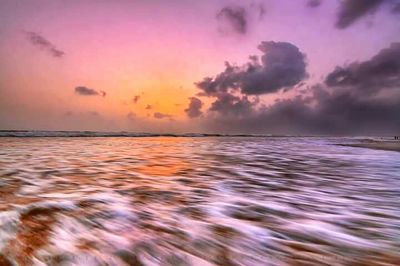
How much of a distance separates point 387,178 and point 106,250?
5896 mm

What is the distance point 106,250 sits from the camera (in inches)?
83.7

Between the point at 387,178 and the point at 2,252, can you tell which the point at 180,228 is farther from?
the point at 387,178

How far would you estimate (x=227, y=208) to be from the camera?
335 cm

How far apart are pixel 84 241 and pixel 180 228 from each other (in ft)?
2.73

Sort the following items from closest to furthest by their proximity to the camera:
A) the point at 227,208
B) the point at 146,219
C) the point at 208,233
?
the point at 208,233 < the point at 146,219 < the point at 227,208

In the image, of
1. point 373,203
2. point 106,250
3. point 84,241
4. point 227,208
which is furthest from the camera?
point 373,203

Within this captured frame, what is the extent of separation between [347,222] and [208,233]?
1.44 metres

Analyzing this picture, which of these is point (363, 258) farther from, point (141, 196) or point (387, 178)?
point (387, 178)

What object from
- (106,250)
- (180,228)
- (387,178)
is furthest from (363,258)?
(387,178)

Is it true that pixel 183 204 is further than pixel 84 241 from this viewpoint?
Yes

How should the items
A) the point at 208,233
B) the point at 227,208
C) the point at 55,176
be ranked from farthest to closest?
the point at 55,176 → the point at 227,208 → the point at 208,233

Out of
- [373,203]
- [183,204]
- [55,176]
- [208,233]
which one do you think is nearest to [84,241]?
[208,233]

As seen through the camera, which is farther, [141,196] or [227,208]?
[141,196]

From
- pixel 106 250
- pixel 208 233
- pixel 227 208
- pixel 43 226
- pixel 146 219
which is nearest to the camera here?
pixel 106 250
